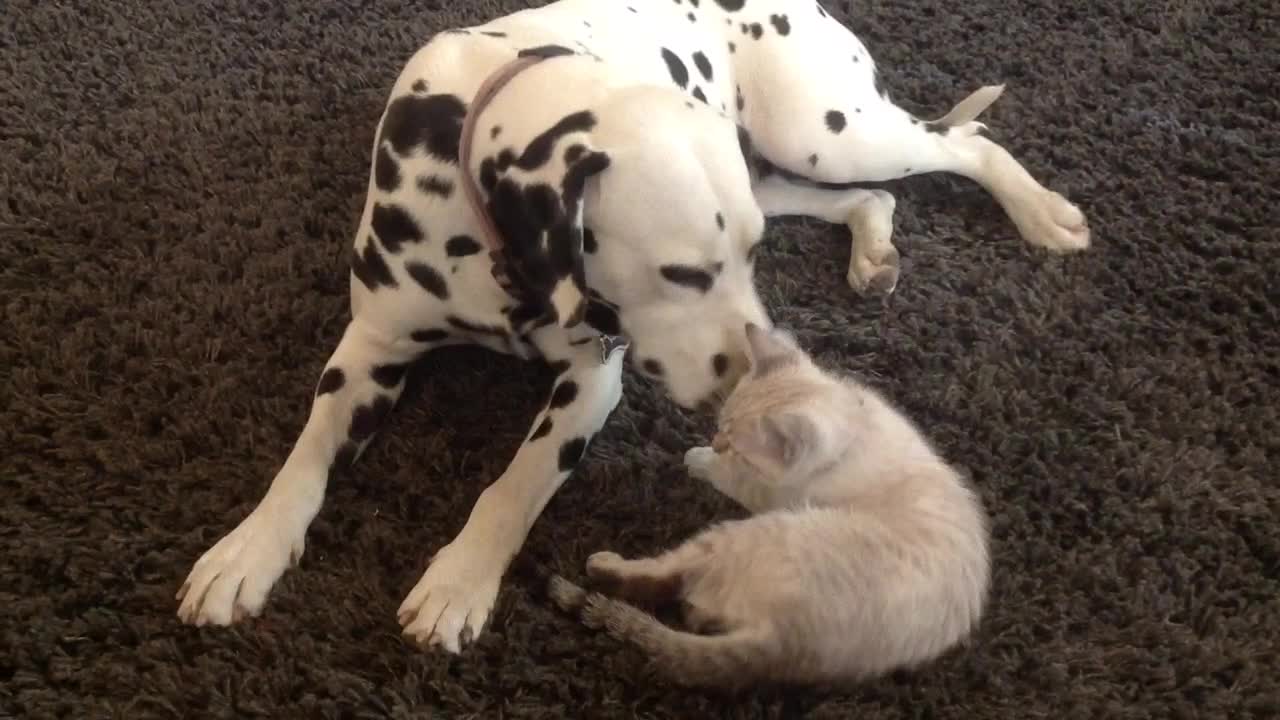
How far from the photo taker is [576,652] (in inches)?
64.6

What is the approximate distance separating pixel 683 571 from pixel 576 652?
21 cm

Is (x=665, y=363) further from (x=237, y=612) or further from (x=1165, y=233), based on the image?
(x=1165, y=233)

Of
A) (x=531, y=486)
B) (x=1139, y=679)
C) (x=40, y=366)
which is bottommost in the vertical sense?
(x=1139, y=679)

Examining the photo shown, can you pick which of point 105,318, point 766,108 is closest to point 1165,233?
point 766,108

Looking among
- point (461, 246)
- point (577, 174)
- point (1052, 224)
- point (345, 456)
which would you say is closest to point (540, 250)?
point (577, 174)

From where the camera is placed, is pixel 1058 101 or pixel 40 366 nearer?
pixel 40 366

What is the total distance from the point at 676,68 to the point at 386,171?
0.59 m

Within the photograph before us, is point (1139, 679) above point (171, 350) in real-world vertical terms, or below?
below

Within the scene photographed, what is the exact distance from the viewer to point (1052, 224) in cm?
227

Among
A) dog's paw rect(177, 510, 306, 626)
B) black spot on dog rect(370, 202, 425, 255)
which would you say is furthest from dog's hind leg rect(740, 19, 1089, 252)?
dog's paw rect(177, 510, 306, 626)

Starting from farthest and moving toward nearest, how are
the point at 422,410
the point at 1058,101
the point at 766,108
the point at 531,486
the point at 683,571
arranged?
the point at 1058,101, the point at 766,108, the point at 422,410, the point at 531,486, the point at 683,571

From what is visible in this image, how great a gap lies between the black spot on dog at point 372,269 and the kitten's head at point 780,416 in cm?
59

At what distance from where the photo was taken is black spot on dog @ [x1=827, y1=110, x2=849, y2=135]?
2242mm

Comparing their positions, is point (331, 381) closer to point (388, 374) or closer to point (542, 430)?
point (388, 374)
